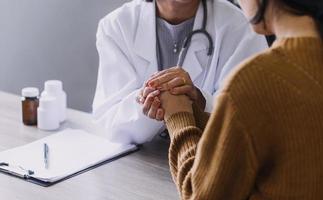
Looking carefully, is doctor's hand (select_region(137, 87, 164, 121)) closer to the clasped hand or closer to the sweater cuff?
the clasped hand

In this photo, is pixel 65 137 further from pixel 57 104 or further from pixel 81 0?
pixel 81 0

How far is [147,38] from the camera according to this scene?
1.76 meters

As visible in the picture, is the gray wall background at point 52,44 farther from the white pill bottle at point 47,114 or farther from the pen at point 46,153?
the pen at point 46,153

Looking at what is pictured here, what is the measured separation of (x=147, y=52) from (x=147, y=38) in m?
0.05

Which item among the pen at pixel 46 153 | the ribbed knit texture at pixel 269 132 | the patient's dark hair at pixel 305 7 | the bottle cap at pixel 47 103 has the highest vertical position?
the patient's dark hair at pixel 305 7

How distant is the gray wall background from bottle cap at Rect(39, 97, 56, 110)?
25.0 inches

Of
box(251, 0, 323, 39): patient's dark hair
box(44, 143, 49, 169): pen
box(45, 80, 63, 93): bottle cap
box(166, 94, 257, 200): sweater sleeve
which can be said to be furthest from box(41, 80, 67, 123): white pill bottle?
box(251, 0, 323, 39): patient's dark hair

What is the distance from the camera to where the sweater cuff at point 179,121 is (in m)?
1.06

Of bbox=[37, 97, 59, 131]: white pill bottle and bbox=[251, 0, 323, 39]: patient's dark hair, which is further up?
bbox=[251, 0, 323, 39]: patient's dark hair

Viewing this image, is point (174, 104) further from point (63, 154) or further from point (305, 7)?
point (63, 154)

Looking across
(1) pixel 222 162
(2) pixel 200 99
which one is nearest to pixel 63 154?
(2) pixel 200 99

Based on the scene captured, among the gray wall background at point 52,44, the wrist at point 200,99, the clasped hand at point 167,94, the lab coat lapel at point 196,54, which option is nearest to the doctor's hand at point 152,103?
the clasped hand at point 167,94

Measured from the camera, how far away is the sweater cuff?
1.06 meters

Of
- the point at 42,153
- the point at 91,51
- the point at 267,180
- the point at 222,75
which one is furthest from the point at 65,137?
the point at 267,180
